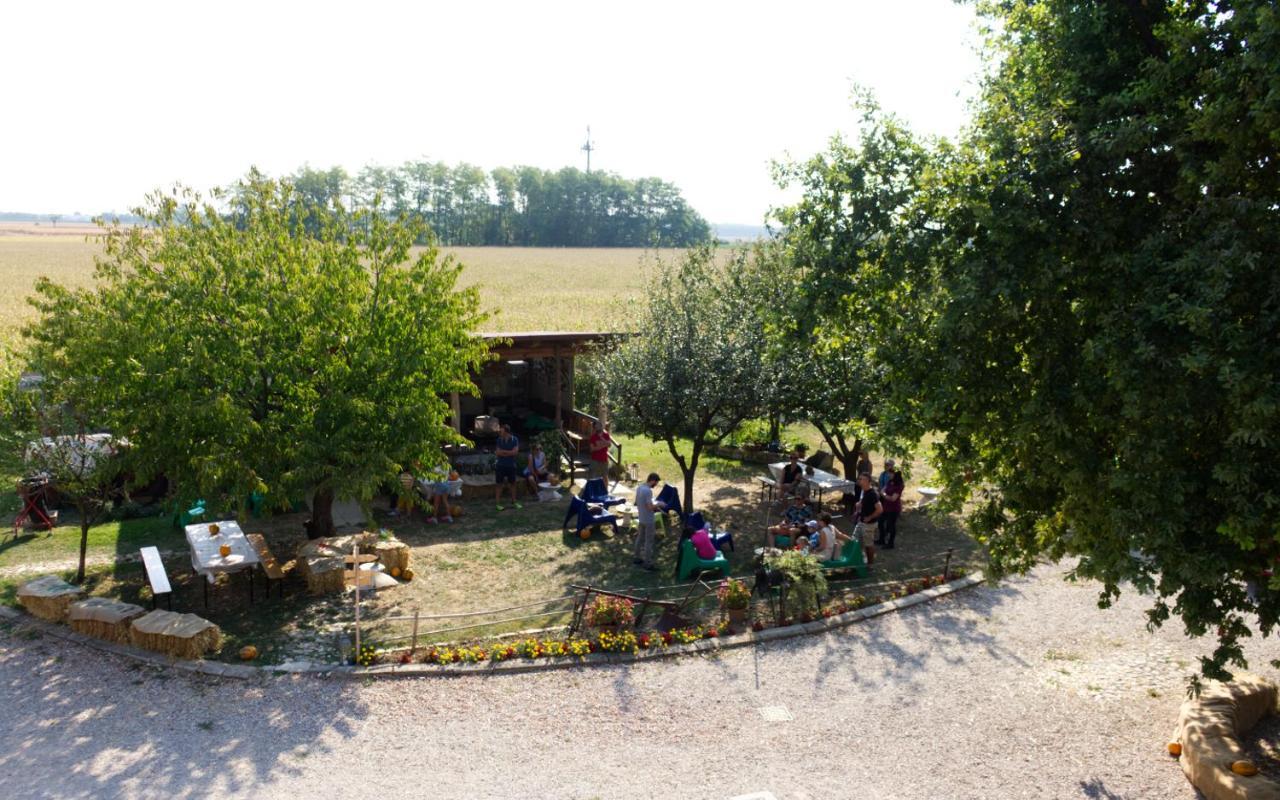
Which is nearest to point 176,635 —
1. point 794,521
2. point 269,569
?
point 269,569

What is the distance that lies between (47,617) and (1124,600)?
15237 mm

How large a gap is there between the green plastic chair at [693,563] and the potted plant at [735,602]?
5.90 feet

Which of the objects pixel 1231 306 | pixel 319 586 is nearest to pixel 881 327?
pixel 1231 306

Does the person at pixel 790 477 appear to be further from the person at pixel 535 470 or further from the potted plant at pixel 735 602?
the potted plant at pixel 735 602

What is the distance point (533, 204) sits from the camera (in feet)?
357

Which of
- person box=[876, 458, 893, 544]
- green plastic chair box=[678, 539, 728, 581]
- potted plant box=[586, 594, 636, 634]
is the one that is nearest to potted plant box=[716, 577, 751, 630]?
potted plant box=[586, 594, 636, 634]

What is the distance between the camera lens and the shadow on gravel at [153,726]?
342 inches

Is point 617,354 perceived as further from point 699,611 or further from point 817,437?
point 817,437

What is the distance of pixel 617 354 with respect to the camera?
17.6 metres

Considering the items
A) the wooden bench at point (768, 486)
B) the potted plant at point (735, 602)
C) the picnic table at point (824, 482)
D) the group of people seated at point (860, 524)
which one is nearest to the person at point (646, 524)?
the group of people seated at point (860, 524)

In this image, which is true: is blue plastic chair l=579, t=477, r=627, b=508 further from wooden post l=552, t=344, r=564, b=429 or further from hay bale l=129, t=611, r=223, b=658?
hay bale l=129, t=611, r=223, b=658

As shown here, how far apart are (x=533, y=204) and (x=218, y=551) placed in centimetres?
9942

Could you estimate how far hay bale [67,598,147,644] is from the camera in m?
11.6

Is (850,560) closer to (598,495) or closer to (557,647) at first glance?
(557,647)
